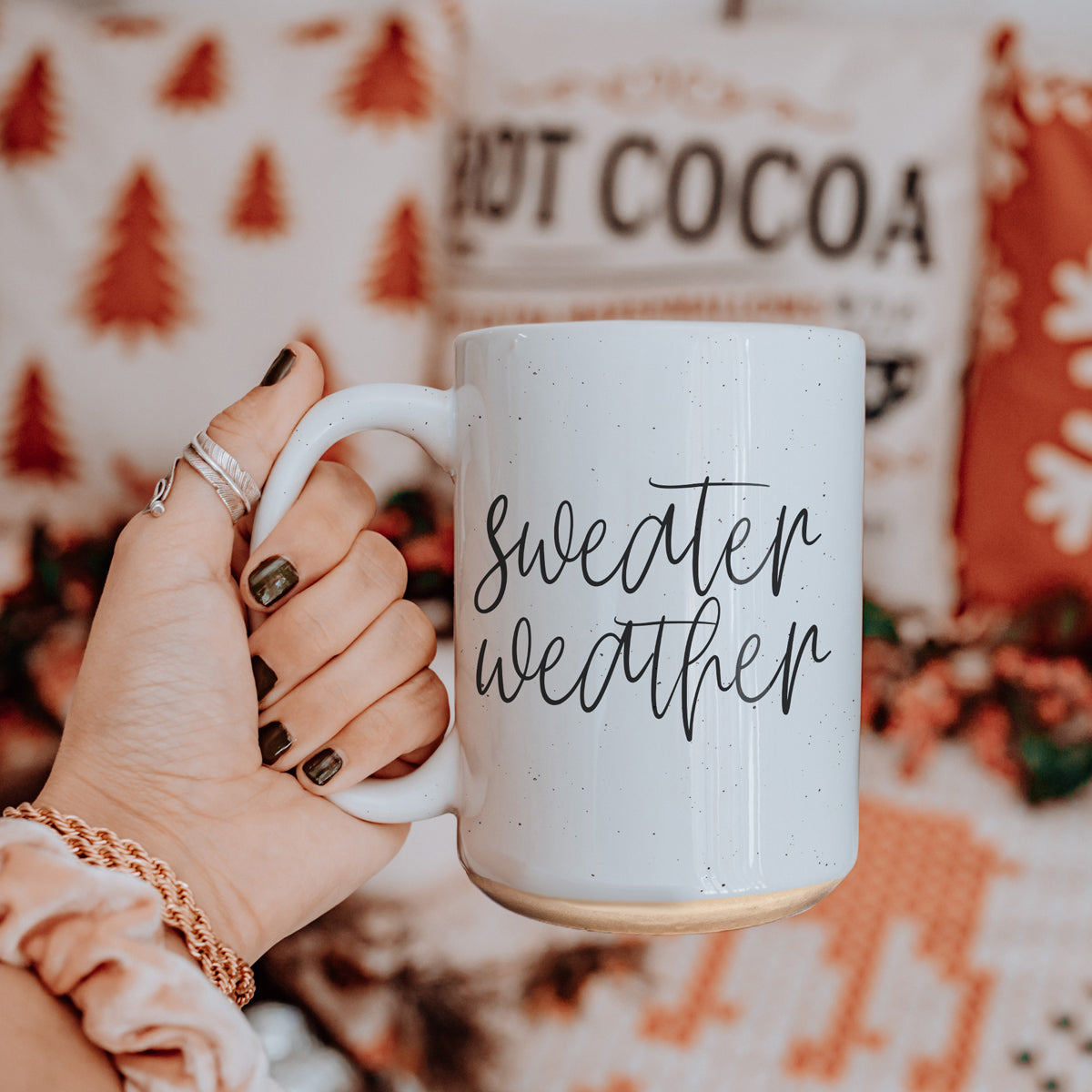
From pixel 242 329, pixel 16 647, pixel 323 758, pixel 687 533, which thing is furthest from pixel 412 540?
pixel 687 533

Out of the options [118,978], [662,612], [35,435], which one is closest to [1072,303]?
[662,612]

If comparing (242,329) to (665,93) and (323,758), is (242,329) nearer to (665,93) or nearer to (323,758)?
(665,93)

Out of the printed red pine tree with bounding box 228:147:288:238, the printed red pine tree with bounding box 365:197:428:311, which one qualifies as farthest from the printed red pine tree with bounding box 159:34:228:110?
the printed red pine tree with bounding box 365:197:428:311

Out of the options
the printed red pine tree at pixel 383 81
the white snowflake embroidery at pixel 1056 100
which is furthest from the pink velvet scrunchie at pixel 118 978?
the white snowflake embroidery at pixel 1056 100

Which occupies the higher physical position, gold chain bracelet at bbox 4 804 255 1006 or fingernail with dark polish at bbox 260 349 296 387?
fingernail with dark polish at bbox 260 349 296 387

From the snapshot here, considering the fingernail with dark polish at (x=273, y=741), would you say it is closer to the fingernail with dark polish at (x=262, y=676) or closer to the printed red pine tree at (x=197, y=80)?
the fingernail with dark polish at (x=262, y=676)

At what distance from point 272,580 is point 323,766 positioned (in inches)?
4.7

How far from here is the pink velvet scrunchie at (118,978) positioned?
0.47m

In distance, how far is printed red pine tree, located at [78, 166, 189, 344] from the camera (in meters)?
1.32

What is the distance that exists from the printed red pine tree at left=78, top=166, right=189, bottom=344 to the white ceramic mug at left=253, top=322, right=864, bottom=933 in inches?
39.1

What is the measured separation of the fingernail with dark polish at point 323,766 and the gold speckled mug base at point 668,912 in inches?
5.8

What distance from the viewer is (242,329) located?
133cm

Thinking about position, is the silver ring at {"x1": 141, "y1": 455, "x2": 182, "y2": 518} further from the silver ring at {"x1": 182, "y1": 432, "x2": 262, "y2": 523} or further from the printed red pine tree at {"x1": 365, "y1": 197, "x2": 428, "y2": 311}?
the printed red pine tree at {"x1": 365, "y1": 197, "x2": 428, "y2": 311}

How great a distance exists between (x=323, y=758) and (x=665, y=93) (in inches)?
43.3
